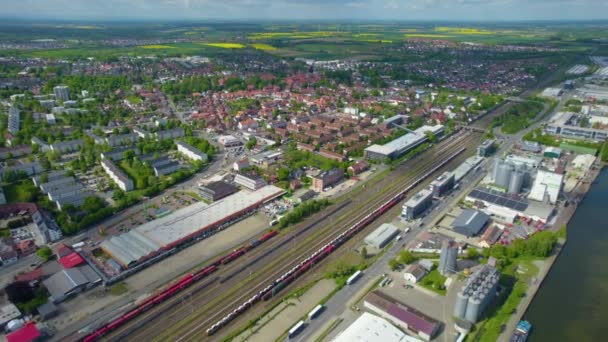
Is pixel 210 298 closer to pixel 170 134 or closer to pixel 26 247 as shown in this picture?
pixel 26 247

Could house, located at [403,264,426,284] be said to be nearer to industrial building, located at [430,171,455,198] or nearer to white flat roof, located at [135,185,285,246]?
industrial building, located at [430,171,455,198]

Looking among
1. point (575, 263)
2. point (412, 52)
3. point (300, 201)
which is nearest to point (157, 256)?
point (300, 201)

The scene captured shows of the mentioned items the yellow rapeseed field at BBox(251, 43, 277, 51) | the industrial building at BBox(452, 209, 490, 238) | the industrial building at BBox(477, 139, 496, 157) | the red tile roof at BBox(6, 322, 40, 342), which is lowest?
the red tile roof at BBox(6, 322, 40, 342)

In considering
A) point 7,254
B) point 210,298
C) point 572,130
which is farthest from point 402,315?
point 572,130

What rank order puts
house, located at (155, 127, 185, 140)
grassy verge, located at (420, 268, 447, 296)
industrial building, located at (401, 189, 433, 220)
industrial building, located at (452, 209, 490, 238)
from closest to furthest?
grassy verge, located at (420, 268, 447, 296)
industrial building, located at (452, 209, 490, 238)
industrial building, located at (401, 189, 433, 220)
house, located at (155, 127, 185, 140)

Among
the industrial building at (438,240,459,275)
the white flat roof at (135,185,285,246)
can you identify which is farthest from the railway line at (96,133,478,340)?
the industrial building at (438,240,459,275)
